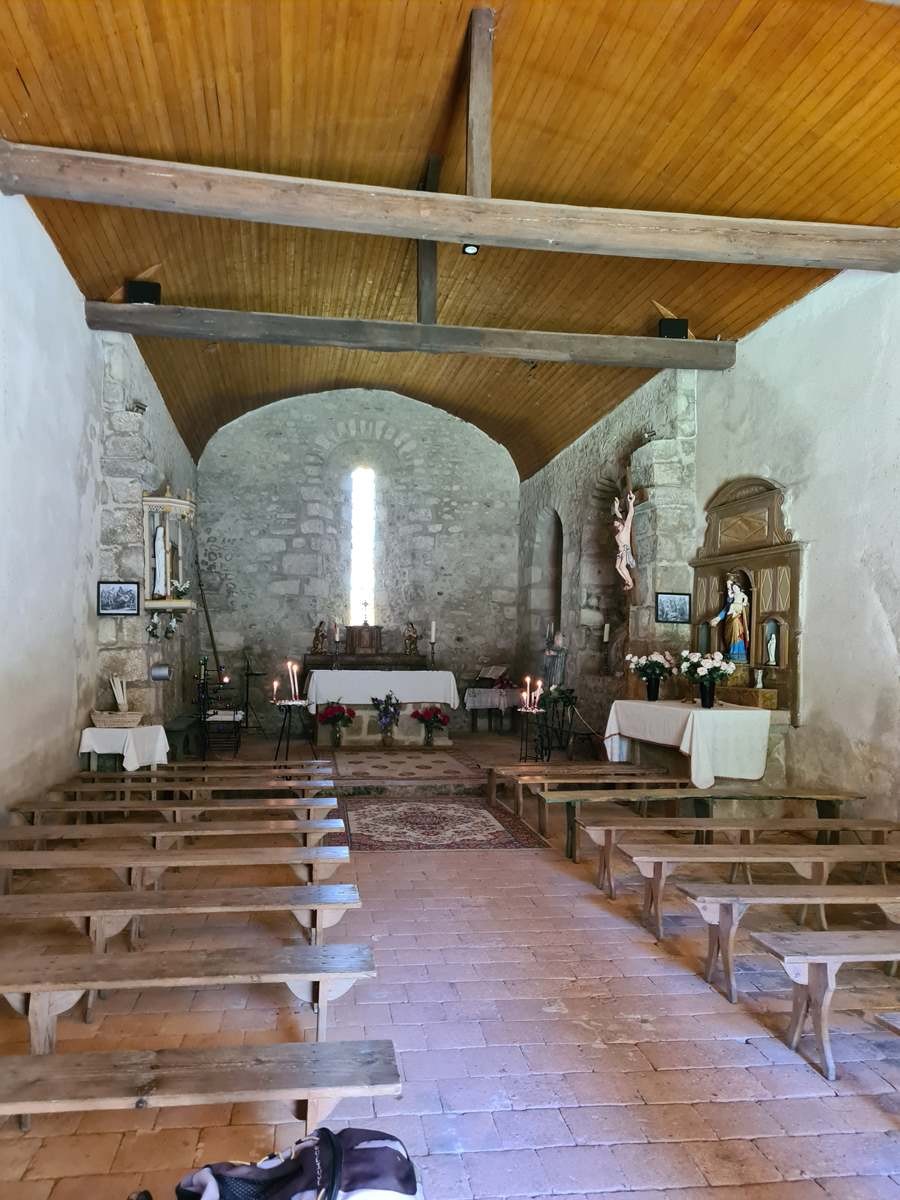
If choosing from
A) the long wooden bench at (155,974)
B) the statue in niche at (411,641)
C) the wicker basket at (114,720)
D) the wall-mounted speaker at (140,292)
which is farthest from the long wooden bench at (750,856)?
the statue in niche at (411,641)

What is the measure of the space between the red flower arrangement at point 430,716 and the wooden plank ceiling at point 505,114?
492 centimetres

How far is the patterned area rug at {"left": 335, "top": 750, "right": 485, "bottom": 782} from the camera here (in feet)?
25.7

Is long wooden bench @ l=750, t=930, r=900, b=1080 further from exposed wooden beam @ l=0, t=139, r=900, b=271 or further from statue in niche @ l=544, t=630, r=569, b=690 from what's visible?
statue in niche @ l=544, t=630, r=569, b=690

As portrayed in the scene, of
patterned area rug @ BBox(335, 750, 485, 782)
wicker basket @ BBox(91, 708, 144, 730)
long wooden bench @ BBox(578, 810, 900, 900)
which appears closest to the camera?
long wooden bench @ BBox(578, 810, 900, 900)

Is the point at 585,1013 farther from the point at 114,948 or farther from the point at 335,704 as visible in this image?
the point at 335,704

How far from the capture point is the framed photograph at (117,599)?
7.01 m

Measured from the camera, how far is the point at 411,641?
11633 millimetres

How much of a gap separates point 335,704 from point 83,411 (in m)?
4.38

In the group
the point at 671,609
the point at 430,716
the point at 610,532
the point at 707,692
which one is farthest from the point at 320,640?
the point at 707,692

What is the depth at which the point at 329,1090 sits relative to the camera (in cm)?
192

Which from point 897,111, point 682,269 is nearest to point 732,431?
point 682,269

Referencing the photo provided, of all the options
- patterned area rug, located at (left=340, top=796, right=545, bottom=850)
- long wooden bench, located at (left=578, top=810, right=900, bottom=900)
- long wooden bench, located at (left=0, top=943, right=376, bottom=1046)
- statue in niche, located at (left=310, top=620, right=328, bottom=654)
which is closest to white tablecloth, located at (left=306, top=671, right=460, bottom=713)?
statue in niche, located at (left=310, top=620, right=328, bottom=654)

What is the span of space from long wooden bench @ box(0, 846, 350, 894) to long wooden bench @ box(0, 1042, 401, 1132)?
55.1 inches

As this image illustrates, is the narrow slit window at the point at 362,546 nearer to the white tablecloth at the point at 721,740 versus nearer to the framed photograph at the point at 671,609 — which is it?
the framed photograph at the point at 671,609
